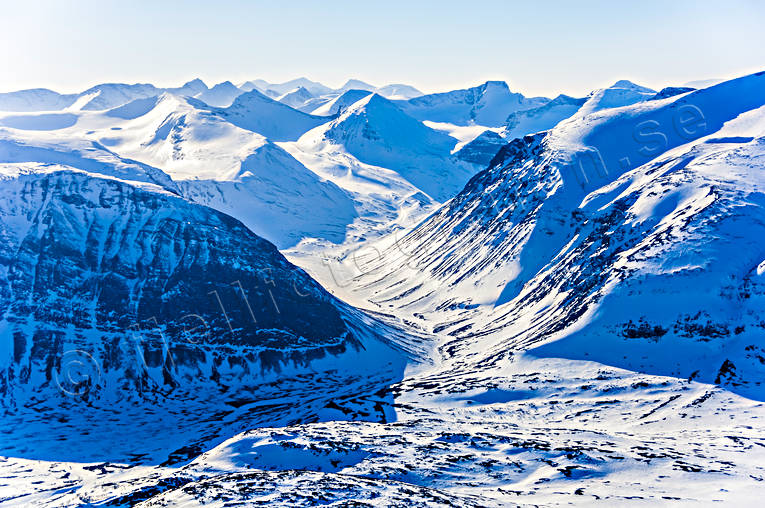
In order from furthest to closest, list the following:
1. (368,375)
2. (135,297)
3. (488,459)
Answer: (368,375) → (135,297) → (488,459)

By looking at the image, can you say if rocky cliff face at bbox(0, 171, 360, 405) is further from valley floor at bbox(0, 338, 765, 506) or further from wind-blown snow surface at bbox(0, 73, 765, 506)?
valley floor at bbox(0, 338, 765, 506)

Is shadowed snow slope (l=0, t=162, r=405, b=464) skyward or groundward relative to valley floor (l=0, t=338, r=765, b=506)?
skyward

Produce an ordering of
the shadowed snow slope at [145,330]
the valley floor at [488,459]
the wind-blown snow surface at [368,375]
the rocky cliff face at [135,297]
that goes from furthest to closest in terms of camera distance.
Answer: the rocky cliff face at [135,297], the shadowed snow slope at [145,330], the wind-blown snow surface at [368,375], the valley floor at [488,459]

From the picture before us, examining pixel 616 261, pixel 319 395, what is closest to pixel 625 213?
pixel 616 261

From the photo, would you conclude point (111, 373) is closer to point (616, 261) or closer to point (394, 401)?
point (394, 401)

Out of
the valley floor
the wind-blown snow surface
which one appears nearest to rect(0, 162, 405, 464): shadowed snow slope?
the wind-blown snow surface

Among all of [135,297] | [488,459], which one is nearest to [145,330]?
[135,297]

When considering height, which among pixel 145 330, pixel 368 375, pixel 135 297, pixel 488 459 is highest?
pixel 135 297

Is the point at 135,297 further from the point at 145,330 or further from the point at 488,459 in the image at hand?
the point at 488,459

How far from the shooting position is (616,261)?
180m

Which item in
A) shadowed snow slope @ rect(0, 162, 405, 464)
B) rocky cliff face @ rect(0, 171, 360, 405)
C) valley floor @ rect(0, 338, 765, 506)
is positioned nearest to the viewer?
valley floor @ rect(0, 338, 765, 506)

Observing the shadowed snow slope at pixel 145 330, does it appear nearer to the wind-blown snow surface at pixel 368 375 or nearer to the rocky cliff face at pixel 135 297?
the rocky cliff face at pixel 135 297

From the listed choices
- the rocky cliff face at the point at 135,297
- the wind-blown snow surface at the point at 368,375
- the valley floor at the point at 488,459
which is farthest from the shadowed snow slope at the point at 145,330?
the valley floor at the point at 488,459

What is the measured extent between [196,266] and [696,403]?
141542mm
